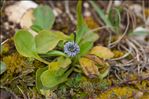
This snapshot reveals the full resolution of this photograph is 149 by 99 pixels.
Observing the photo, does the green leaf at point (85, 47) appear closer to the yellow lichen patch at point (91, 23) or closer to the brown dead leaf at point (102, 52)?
the brown dead leaf at point (102, 52)

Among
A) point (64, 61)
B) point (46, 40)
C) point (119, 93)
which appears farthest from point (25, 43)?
point (119, 93)

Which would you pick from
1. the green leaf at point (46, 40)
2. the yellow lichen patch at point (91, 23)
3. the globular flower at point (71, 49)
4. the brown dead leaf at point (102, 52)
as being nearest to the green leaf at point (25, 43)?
the green leaf at point (46, 40)

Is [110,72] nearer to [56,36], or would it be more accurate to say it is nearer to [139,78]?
[139,78]

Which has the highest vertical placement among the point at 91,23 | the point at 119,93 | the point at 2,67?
the point at 91,23

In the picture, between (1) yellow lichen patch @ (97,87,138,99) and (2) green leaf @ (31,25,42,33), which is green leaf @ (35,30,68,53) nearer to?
(2) green leaf @ (31,25,42,33)

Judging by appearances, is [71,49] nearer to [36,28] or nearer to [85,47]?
[85,47]

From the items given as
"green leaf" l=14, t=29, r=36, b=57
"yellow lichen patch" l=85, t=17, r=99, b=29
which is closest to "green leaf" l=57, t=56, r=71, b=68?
"green leaf" l=14, t=29, r=36, b=57
